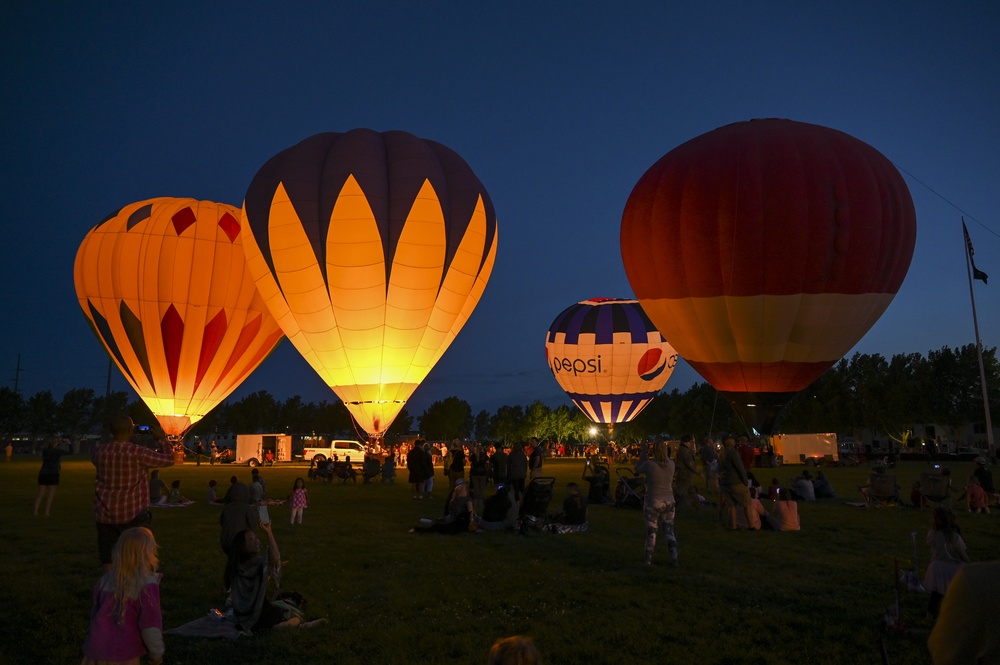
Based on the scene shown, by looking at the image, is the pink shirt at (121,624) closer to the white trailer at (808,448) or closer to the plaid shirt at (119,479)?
the plaid shirt at (119,479)

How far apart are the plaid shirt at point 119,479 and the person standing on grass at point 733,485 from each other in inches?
376

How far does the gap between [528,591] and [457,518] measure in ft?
15.7

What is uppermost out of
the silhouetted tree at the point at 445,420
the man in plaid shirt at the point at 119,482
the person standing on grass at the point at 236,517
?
the silhouetted tree at the point at 445,420

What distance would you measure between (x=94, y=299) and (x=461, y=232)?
51.1 ft

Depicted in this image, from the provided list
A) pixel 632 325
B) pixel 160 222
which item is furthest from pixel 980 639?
pixel 632 325

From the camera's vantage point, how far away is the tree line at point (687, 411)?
5612 centimetres

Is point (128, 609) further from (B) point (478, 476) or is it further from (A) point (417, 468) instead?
(A) point (417, 468)

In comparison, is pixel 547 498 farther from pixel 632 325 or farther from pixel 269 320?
pixel 632 325

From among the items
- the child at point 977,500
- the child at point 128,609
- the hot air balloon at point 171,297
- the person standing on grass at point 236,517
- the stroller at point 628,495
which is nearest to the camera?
the child at point 128,609

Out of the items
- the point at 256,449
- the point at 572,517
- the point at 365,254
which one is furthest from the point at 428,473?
the point at 256,449

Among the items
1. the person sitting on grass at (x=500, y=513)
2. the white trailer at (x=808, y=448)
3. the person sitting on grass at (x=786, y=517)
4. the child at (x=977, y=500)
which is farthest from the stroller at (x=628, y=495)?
the white trailer at (x=808, y=448)

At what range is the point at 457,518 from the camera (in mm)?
12453

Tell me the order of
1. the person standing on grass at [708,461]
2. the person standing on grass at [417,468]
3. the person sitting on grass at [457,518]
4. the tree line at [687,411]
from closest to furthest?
1. the person sitting on grass at [457,518]
2. the person standing on grass at [417,468]
3. the person standing on grass at [708,461]
4. the tree line at [687,411]

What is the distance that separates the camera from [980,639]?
7.35ft
